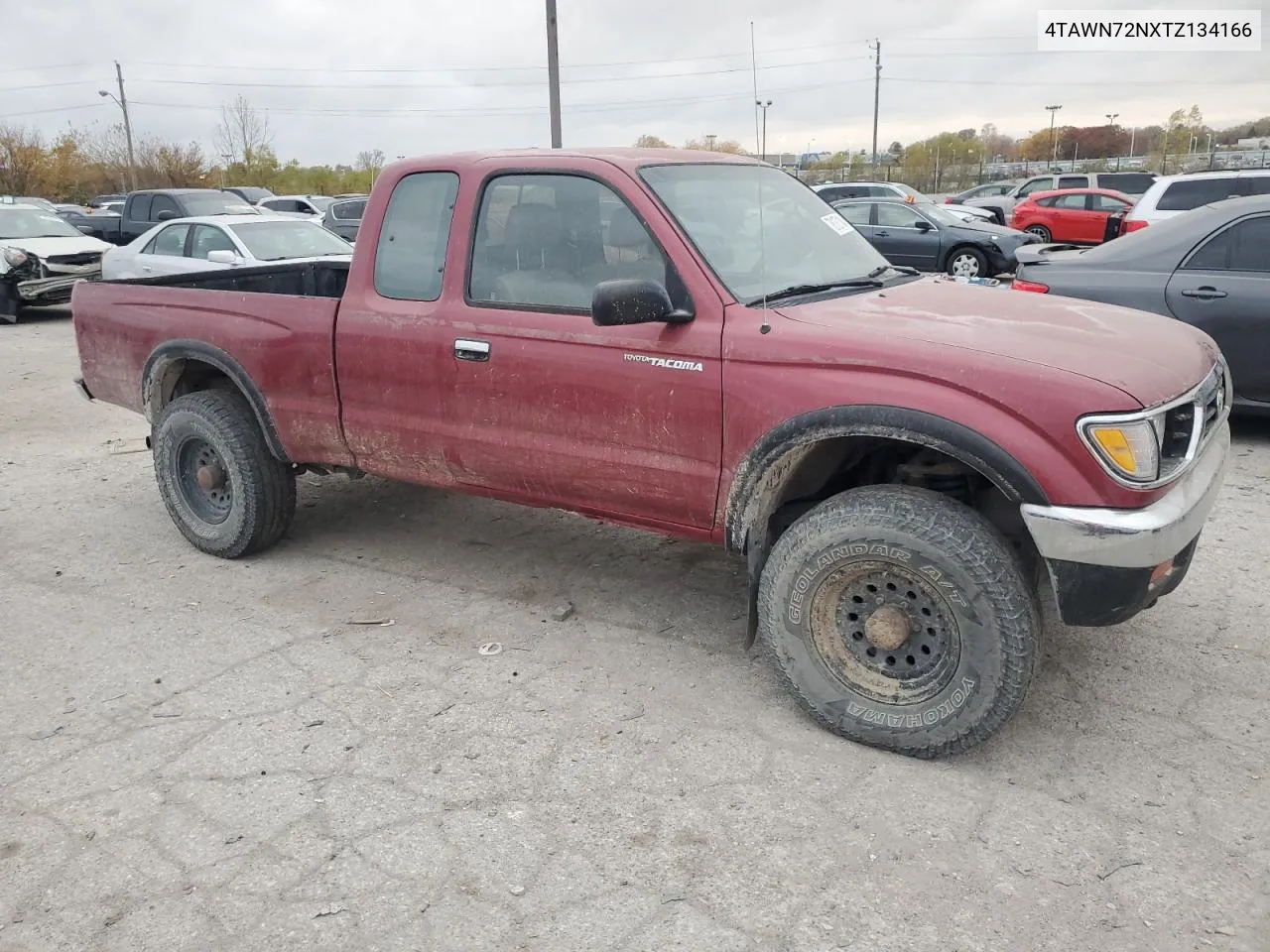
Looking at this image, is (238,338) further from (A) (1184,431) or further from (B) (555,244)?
(A) (1184,431)

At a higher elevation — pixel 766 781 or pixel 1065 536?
pixel 1065 536

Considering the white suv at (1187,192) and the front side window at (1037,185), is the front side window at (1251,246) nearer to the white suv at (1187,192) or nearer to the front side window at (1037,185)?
the white suv at (1187,192)

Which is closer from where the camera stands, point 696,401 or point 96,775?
point 96,775

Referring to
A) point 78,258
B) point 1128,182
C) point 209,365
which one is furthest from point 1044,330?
point 1128,182

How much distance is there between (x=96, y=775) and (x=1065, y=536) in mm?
3081

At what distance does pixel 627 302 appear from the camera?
3.29 meters

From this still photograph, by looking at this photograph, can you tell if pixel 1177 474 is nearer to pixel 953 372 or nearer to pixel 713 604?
pixel 953 372

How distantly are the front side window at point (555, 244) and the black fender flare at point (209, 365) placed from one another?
1.39 metres

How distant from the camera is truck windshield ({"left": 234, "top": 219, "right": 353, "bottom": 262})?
453 inches

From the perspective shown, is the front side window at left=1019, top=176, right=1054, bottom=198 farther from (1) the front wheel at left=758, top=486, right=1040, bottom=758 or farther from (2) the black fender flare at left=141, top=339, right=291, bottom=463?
(1) the front wheel at left=758, top=486, right=1040, bottom=758

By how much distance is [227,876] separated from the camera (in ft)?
8.96

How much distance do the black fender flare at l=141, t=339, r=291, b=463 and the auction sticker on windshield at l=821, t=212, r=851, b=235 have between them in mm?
2698

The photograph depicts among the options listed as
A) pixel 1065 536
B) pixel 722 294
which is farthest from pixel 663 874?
pixel 722 294

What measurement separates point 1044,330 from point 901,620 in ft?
3.40
